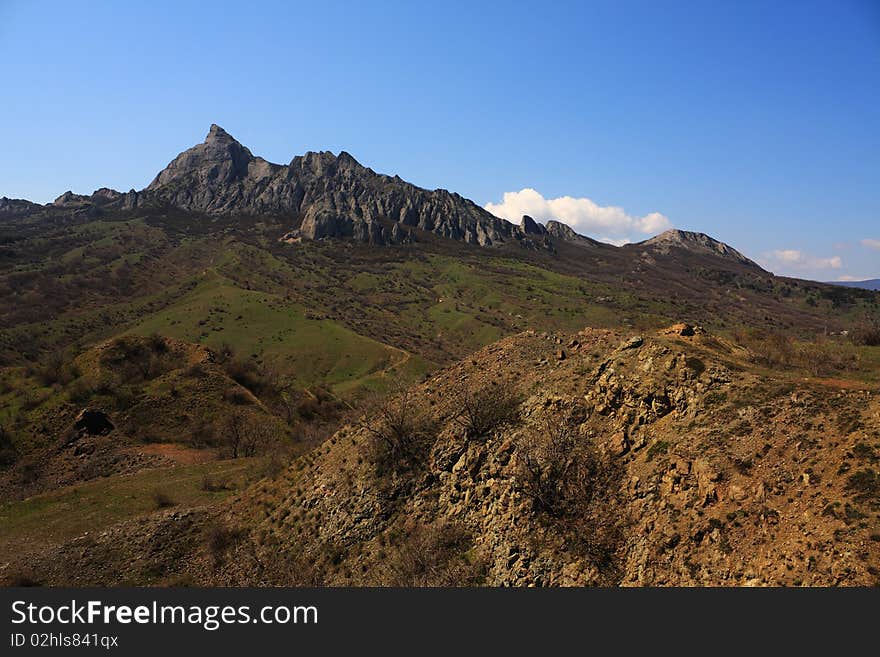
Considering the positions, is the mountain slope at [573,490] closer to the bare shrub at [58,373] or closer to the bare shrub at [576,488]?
the bare shrub at [576,488]

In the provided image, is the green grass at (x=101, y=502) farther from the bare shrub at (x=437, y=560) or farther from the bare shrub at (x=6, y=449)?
the bare shrub at (x=437, y=560)

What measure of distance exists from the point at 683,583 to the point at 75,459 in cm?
4948

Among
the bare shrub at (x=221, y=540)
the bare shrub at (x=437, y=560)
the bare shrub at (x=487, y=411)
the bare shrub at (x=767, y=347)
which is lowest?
the bare shrub at (x=221, y=540)

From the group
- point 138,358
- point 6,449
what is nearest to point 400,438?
point 6,449

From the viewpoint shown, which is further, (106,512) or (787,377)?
(106,512)

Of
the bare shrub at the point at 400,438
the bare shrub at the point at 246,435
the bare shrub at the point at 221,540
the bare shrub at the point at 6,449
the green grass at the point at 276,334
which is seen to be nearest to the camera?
the bare shrub at the point at 400,438

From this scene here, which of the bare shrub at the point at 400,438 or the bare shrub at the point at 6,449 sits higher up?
the bare shrub at the point at 400,438

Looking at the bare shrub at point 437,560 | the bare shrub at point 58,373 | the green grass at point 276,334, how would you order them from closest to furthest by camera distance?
the bare shrub at point 437,560, the bare shrub at point 58,373, the green grass at point 276,334

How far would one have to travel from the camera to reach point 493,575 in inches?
723

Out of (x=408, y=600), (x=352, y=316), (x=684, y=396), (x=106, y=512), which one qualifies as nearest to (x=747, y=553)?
(x=684, y=396)

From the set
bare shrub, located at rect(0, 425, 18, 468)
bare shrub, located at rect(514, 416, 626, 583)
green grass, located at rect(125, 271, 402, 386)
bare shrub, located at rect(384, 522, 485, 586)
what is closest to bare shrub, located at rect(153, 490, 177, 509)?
bare shrub, located at rect(0, 425, 18, 468)

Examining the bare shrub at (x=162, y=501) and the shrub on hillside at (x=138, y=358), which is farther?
the shrub on hillside at (x=138, y=358)

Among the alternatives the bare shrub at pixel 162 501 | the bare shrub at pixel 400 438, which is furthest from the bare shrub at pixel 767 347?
the bare shrub at pixel 162 501

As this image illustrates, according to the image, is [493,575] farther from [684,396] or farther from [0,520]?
[0,520]
